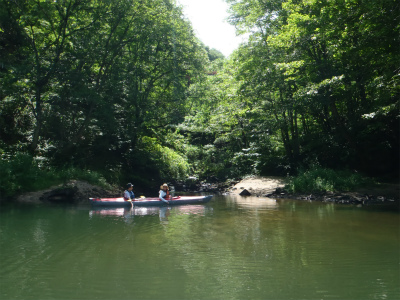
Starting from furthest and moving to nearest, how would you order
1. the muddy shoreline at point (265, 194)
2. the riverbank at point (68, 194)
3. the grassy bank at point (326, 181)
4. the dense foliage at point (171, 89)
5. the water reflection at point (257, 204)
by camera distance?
the dense foliage at point (171, 89), the grassy bank at point (326, 181), the riverbank at point (68, 194), the muddy shoreline at point (265, 194), the water reflection at point (257, 204)

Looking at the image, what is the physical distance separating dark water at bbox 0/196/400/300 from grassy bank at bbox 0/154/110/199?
162 inches

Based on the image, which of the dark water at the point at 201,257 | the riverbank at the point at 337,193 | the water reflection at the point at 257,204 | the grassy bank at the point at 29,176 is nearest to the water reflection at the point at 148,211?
the dark water at the point at 201,257

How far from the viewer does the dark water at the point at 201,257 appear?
4609 millimetres

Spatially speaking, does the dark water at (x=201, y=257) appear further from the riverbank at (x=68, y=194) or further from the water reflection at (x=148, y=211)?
the riverbank at (x=68, y=194)

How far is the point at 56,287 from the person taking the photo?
15.3 ft

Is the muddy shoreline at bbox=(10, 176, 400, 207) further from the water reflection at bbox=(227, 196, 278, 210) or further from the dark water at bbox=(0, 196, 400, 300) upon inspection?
the dark water at bbox=(0, 196, 400, 300)

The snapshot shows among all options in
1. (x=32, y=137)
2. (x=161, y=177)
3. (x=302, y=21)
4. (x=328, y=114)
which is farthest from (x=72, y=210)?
(x=328, y=114)

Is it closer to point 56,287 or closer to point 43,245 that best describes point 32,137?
point 43,245

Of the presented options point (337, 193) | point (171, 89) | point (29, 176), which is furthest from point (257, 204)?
point (171, 89)

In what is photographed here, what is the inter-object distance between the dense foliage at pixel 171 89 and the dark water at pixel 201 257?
673 cm

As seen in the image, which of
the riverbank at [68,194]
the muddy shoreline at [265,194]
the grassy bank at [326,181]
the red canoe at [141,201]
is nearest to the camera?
the red canoe at [141,201]

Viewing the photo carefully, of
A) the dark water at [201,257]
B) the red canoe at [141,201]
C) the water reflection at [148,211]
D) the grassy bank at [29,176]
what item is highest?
the grassy bank at [29,176]

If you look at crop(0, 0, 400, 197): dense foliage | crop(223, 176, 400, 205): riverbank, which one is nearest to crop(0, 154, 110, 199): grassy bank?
crop(0, 0, 400, 197): dense foliage

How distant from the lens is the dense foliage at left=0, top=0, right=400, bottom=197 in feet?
52.6
